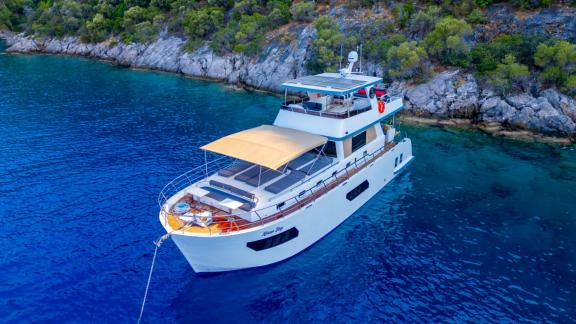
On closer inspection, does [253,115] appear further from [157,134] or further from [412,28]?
[412,28]

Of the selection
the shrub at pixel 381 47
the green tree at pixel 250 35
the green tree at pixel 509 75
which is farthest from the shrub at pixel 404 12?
the green tree at pixel 250 35

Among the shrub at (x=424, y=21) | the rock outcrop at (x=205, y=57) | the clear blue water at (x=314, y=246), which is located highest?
the shrub at (x=424, y=21)

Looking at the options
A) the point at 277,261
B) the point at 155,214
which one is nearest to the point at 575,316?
the point at 277,261

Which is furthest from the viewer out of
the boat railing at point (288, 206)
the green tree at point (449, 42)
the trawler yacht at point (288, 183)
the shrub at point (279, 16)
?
the shrub at point (279, 16)

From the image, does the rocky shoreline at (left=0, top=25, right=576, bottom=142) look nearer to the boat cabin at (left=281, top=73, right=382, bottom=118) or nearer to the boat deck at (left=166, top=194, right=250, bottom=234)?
the boat cabin at (left=281, top=73, right=382, bottom=118)

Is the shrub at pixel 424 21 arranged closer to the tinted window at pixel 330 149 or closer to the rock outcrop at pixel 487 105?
the rock outcrop at pixel 487 105

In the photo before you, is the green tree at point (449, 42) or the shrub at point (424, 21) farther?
the shrub at point (424, 21)

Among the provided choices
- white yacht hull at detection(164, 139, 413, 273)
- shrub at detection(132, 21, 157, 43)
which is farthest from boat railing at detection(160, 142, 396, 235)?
shrub at detection(132, 21, 157, 43)
